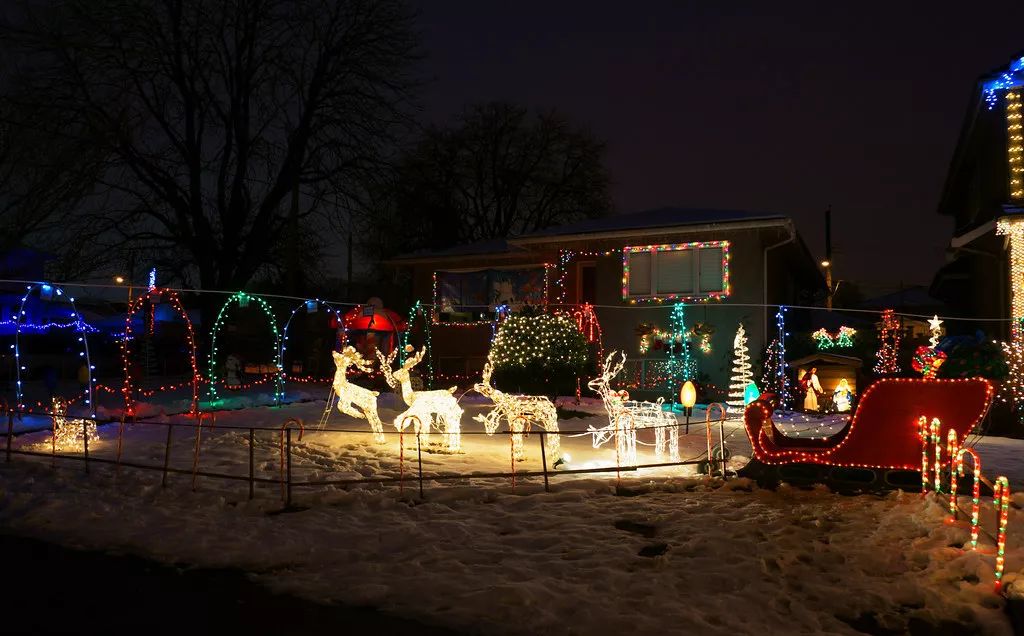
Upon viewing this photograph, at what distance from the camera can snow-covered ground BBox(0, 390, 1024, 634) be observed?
5.41 meters

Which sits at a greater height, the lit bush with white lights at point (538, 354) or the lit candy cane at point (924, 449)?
the lit bush with white lights at point (538, 354)

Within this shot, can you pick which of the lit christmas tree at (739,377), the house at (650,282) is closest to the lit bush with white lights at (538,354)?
the house at (650,282)

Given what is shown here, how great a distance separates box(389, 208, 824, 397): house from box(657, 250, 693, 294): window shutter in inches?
1.2

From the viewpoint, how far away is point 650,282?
895 inches

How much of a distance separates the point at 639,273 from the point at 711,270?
7.36 feet

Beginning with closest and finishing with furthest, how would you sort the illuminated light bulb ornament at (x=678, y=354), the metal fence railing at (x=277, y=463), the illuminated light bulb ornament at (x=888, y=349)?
the metal fence railing at (x=277, y=463), the illuminated light bulb ornament at (x=888, y=349), the illuminated light bulb ornament at (x=678, y=354)

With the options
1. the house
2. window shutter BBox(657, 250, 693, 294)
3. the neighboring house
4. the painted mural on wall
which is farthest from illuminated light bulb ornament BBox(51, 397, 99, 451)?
the neighboring house

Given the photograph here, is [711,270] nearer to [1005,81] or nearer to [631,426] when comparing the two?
[1005,81]

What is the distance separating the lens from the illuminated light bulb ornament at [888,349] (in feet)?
61.5

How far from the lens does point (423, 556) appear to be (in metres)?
6.72

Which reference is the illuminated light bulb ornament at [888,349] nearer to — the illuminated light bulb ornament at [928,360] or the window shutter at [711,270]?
the illuminated light bulb ornament at [928,360]

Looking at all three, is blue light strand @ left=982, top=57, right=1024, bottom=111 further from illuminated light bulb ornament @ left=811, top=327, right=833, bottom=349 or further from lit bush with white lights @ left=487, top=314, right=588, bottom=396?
lit bush with white lights @ left=487, top=314, right=588, bottom=396

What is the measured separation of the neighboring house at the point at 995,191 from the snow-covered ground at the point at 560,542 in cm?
671

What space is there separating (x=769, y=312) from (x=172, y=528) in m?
19.1
